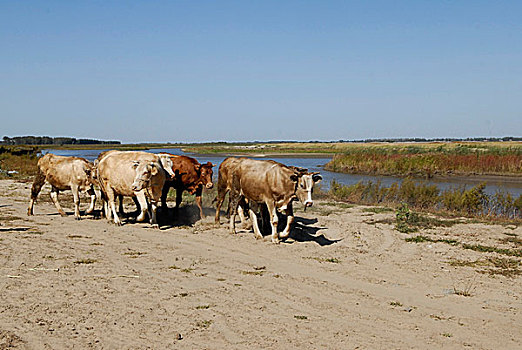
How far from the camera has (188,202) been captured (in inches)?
758

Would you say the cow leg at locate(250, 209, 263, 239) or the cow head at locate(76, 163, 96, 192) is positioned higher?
the cow head at locate(76, 163, 96, 192)

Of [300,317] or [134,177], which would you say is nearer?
[300,317]

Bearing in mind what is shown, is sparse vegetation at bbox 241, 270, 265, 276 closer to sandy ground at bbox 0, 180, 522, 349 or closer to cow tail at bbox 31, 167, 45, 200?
sandy ground at bbox 0, 180, 522, 349

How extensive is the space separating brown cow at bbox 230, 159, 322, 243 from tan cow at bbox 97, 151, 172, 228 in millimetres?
2470

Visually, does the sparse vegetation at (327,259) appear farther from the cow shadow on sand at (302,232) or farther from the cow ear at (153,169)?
the cow ear at (153,169)

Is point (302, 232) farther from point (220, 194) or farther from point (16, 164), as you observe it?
point (16, 164)

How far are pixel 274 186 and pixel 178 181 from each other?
4.83 metres

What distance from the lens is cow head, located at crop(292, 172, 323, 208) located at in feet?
37.6

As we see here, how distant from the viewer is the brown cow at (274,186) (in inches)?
462

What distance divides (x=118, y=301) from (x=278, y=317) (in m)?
2.46

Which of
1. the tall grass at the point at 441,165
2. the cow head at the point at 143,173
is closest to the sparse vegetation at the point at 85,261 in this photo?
the cow head at the point at 143,173

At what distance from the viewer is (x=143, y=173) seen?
526 inches

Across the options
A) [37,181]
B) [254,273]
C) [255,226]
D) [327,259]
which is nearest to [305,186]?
[327,259]

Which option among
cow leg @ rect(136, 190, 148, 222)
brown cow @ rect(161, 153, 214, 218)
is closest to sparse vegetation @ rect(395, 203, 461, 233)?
brown cow @ rect(161, 153, 214, 218)
